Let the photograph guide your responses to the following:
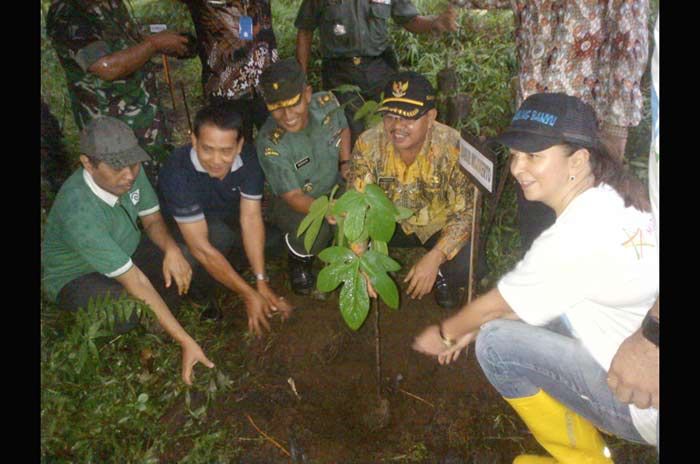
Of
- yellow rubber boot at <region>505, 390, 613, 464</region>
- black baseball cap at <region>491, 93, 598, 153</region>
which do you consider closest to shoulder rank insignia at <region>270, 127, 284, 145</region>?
black baseball cap at <region>491, 93, 598, 153</region>

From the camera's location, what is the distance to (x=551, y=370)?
165cm

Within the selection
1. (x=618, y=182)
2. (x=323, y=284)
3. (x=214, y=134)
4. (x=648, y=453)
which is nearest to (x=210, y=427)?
(x=323, y=284)

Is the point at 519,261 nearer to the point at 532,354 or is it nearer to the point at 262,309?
the point at 532,354

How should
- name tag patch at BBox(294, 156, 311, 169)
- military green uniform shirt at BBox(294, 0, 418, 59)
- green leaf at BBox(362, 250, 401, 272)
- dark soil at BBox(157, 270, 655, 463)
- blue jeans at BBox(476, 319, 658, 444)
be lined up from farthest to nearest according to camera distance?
name tag patch at BBox(294, 156, 311, 169) < military green uniform shirt at BBox(294, 0, 418, 59) < dark soil at BBox(157, 270, 655, 463) < green leaf at BBox(362, 250, 401, 272) < blue jeans at BBox(476, 319, 658, 444)

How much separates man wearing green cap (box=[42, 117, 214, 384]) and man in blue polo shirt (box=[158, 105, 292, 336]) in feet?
0.52

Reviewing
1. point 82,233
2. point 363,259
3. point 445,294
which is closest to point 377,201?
point 363,259

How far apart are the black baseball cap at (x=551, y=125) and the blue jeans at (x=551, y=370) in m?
0.58

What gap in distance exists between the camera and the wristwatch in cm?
147

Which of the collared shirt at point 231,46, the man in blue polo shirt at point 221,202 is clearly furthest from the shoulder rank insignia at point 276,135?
the collared shirt at point 231,46

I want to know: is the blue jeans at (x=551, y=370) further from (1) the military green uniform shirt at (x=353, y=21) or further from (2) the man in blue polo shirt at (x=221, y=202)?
(1) the military green uniform shirt at (x=353, y=21)

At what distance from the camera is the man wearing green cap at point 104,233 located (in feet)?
6.28

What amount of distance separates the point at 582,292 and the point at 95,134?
1.73m

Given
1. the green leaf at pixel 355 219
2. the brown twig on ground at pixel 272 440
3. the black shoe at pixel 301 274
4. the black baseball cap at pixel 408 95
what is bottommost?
the brown twig on ground at pixel 272 440

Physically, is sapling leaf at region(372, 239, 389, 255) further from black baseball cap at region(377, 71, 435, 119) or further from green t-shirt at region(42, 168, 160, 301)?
green t-shirt at region(42, 168, 160, 301)
